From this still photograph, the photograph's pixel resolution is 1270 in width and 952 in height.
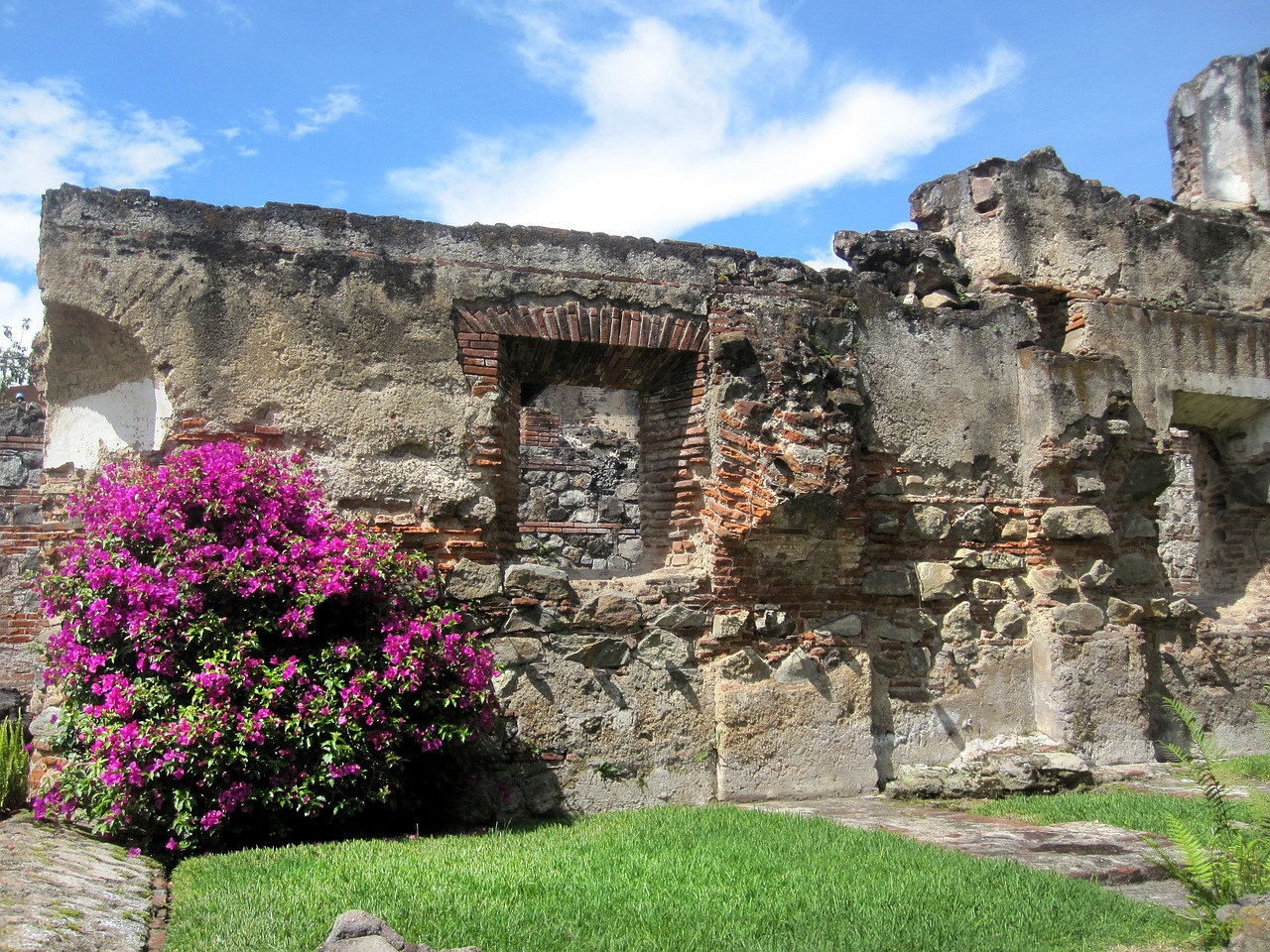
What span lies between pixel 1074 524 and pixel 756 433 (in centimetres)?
255

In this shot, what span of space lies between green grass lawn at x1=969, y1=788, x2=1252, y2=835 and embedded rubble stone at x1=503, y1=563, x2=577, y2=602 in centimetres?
272

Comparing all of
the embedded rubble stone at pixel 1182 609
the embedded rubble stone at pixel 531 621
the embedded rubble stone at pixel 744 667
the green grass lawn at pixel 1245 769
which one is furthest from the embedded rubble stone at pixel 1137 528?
the embedded rubble stone at pixel 531 621

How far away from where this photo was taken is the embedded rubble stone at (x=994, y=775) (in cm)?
633

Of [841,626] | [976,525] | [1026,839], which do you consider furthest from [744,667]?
[976,525]

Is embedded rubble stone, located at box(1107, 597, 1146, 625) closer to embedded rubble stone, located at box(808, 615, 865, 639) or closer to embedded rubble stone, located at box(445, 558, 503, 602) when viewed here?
embedded rubble stone, located at box(808, 615, 865, 639)

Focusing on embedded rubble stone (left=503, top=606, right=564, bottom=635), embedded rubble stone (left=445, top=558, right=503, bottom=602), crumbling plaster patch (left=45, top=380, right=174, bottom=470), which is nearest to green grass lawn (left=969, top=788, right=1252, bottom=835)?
embedded rubble stone (left=503, top=606, right=564, bottom=635)

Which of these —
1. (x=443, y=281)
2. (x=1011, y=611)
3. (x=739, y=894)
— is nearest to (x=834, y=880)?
(x=739, y=894)

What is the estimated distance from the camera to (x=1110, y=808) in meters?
5.80

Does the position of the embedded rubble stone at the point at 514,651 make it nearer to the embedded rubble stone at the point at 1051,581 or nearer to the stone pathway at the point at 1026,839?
the stone pathway at the point at 1026,839

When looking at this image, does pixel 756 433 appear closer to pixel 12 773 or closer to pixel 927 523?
pixel 927 523

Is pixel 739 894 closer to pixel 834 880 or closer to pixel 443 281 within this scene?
pixel 834 880

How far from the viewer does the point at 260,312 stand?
5977 mm

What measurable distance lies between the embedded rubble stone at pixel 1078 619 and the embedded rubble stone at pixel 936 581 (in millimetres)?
764

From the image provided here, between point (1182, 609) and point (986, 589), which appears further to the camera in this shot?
point (1182, 609)
